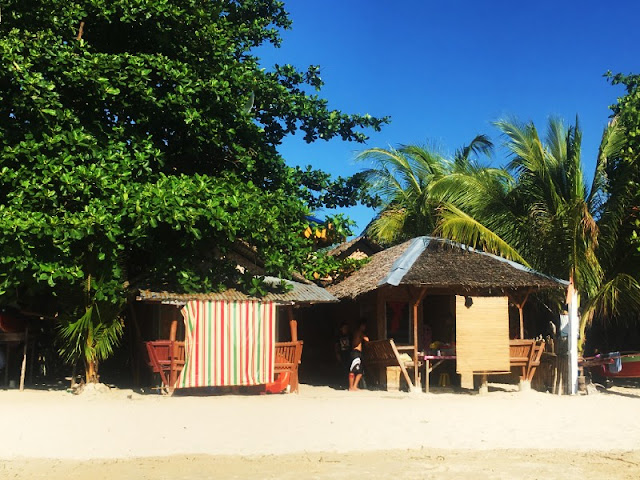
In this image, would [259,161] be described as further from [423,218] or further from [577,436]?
[577,436]

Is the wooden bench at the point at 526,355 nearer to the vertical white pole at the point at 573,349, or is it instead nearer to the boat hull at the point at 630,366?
the vertical white pole at the point at 573,349

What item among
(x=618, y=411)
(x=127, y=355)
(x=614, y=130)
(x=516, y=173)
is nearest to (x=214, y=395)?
(x=127, y=355)

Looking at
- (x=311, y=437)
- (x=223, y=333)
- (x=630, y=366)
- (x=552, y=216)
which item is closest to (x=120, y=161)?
(x=223, y=333)

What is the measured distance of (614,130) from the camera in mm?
13930

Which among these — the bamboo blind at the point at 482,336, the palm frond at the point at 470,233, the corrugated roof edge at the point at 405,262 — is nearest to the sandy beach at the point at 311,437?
the bamboo blind at the point at 482,336

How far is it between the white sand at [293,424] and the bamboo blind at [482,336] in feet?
2.60

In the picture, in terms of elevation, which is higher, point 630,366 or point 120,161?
point 120,161

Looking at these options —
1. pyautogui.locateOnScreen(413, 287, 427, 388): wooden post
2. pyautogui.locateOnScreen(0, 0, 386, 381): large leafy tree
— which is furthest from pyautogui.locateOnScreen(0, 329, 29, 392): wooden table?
pyautogui.locateOnScreen(413, 287, 427, 388): wooden post

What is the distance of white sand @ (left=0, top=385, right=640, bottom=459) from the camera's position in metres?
7.93

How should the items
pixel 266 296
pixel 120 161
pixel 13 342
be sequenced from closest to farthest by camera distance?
1. pixel 120 161
2. pixel 266 296
3. pixel 13 342

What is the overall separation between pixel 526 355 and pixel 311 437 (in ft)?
21.7

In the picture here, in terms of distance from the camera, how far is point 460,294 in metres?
13.7

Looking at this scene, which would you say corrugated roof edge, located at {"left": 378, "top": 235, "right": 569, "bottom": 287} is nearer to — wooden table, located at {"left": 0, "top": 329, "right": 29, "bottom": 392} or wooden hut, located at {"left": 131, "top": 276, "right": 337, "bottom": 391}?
wooden hut, located at {"left": 131, "top": 276, "right": 337, "bottom": 391}

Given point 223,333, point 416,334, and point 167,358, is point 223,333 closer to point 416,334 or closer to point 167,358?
point 167,358
